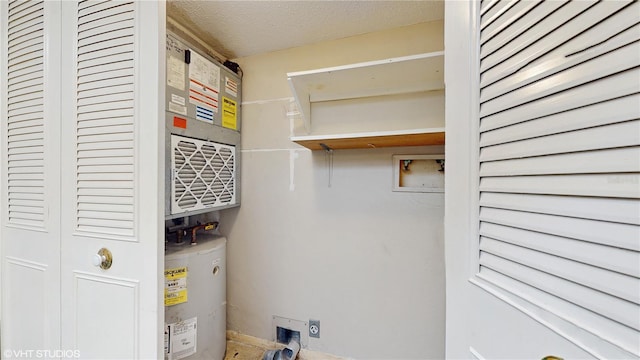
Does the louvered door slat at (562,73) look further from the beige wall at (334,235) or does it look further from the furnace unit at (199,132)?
the furnace unit at (199,132)

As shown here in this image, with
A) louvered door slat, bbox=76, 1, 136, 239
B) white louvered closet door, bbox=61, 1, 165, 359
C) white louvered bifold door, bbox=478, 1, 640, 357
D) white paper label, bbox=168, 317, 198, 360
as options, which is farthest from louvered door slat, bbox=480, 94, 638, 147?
white paper label, bbox=168, 317, 198, 360

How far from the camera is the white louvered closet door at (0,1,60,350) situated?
1.10 metres

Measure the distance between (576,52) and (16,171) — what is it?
204 cm

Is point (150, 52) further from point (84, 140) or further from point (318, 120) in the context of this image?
point (318, 120)

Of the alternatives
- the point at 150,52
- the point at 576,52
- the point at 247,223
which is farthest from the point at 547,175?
the point at 247,223

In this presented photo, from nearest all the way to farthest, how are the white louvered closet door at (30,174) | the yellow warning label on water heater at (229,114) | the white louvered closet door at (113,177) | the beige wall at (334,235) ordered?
1. the white louvered closet door at (113,177)
2. the white louvered closet door at (30,174)
3. the beige wall at (334,235)
4. the yellow warning label on water heater at (229,114)

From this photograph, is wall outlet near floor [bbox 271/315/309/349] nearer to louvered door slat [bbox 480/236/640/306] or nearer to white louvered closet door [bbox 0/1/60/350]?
white louvered closet door [bbox 0/1/60/350]

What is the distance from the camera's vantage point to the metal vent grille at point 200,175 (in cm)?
131

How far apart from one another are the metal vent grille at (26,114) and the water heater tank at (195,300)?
0.61 meters

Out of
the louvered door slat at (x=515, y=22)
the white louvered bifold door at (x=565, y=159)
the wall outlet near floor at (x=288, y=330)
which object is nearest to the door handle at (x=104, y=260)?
the wall outlet near floor at (x=288, y=330)

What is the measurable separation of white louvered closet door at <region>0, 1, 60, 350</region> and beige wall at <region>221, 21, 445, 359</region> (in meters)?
0.94

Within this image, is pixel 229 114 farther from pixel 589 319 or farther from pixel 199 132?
pixel 589 319

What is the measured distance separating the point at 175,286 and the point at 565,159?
1601mm

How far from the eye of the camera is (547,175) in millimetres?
471
